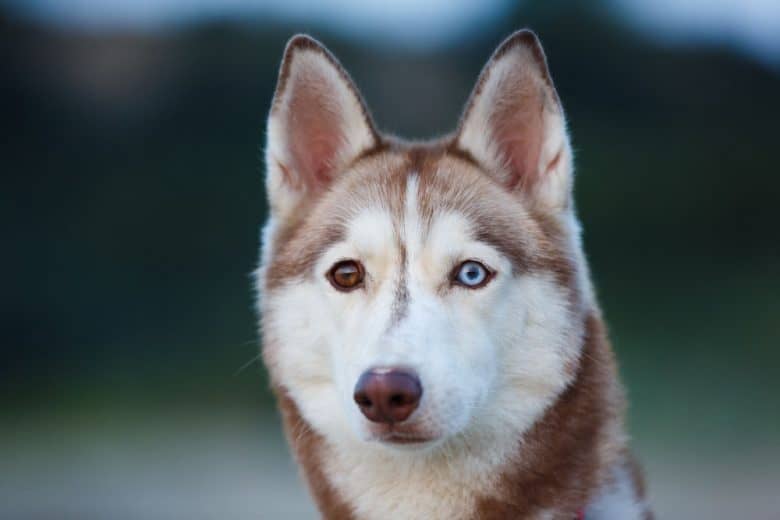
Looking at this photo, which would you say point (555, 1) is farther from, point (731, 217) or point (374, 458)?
point (374, 458)

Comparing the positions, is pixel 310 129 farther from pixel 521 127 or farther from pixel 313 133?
pixel 521 127

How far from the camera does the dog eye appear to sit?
9.81 feet

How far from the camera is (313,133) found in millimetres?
3514

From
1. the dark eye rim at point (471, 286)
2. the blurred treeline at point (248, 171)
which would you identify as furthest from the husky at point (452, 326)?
the blurred treeline at point (248, 171)

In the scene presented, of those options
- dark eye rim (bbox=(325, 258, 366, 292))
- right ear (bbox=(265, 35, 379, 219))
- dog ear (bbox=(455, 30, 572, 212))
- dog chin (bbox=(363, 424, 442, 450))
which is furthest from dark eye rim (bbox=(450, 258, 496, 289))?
right ear (bbox=(265, 35, 379, 219))

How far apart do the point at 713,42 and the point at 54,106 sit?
22.4 ft

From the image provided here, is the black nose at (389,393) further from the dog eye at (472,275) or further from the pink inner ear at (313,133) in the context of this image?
the pink inner ear at (313,133)

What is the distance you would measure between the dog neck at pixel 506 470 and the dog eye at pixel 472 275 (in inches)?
15.0

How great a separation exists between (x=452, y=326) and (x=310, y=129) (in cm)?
105

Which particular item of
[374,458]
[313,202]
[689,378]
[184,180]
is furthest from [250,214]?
[374,458]

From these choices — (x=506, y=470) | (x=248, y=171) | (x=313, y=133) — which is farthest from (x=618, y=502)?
(x=248, y=171)

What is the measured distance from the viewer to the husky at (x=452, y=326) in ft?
9.20

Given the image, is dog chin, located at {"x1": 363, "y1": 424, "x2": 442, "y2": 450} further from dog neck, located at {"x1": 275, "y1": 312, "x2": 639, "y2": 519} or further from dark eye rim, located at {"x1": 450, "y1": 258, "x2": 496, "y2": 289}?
dark eye rim, located at {"x1": 450, "y1": 258, "x2": 496, "y2": 289}

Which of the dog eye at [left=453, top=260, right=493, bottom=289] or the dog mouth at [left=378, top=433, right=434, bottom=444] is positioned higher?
the dog eye at [left=453, top=260, right=493, bottom=289]
